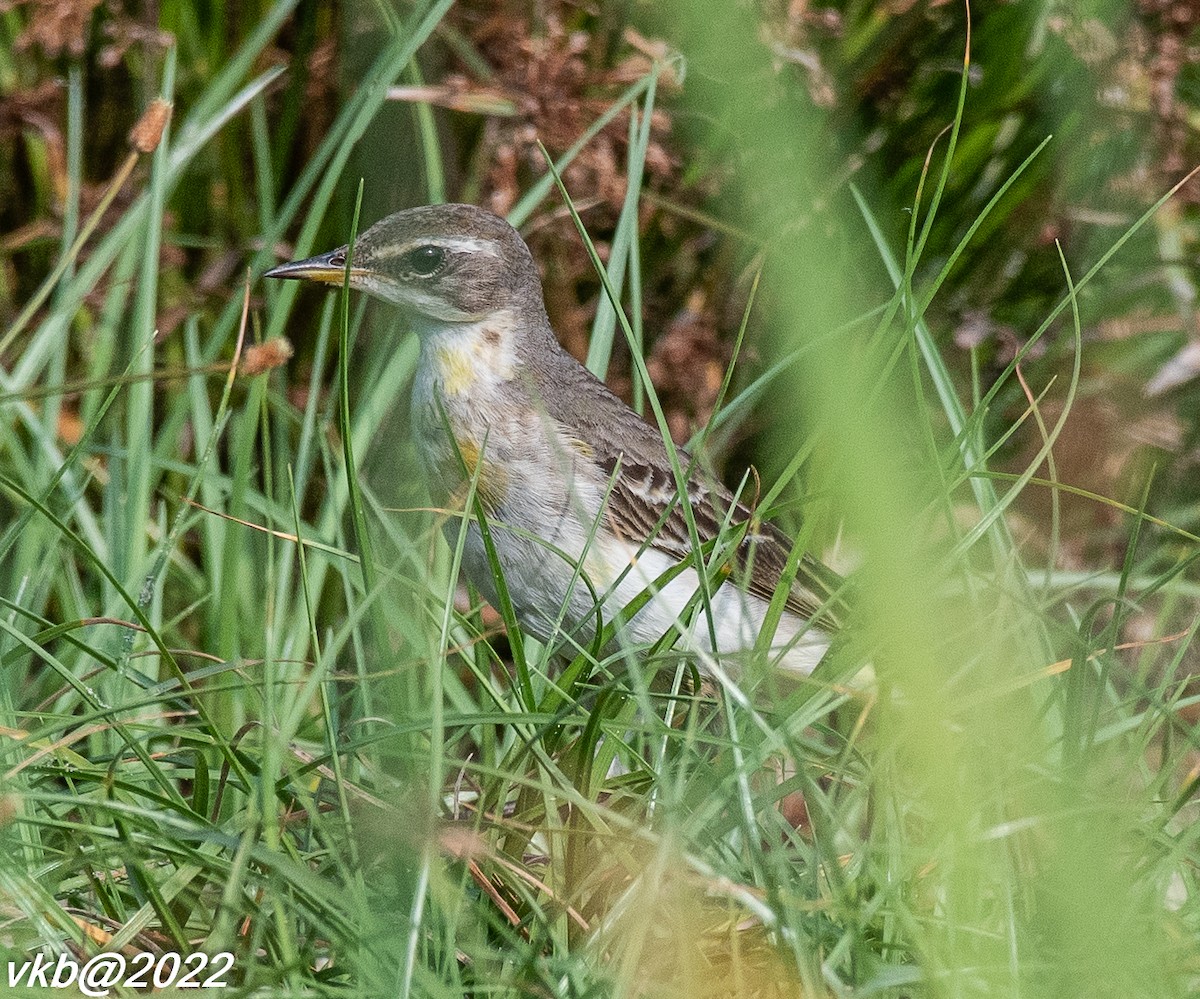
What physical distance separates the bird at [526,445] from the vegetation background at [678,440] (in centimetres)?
17

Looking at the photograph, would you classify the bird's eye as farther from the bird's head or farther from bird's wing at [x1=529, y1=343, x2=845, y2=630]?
bird's wing at [x1=529, y1=343, x2=845, y2=630]

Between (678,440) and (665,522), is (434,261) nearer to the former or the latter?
(665,522)

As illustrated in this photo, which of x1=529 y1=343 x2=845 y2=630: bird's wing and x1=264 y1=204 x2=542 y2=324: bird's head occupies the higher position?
x1=264 y1=204 x2=542 y2=324: bird's head

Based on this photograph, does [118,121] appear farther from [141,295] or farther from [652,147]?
[652,147]

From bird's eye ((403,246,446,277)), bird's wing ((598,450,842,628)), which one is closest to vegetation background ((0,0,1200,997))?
bird's wing ((598,450,842,628))

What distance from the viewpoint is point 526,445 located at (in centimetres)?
396

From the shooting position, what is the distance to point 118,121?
216 inches

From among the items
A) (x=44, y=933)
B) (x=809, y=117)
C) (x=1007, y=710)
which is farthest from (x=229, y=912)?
(x=809, y=117)

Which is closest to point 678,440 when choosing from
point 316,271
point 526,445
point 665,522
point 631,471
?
point 631,471

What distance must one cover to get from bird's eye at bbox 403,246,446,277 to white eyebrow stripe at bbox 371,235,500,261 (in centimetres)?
1

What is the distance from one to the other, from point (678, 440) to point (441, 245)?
6.48ft

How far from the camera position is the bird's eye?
4.02m

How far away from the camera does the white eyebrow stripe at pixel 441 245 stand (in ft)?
13.2

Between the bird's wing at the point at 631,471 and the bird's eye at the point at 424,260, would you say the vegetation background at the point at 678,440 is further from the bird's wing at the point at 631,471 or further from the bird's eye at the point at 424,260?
the bird's eye at the point at 424,260
